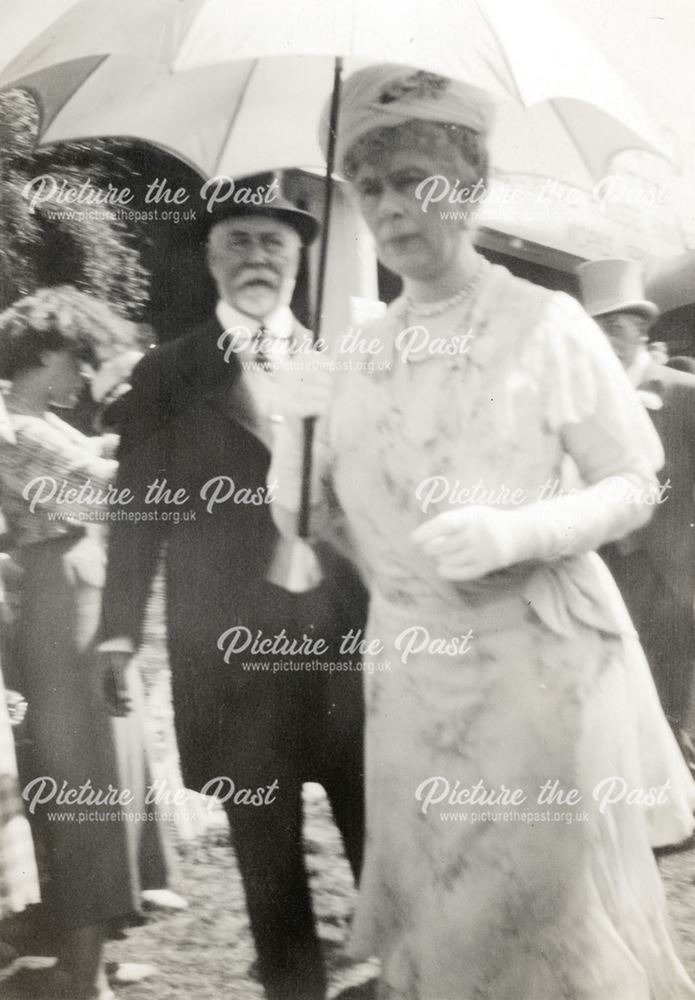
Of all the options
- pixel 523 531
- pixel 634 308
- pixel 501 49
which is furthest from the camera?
pixel 634 308

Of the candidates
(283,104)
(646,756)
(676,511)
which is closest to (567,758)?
(646,756)

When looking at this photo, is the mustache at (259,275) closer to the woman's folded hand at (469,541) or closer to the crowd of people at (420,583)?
the crowd of people at (420,583)

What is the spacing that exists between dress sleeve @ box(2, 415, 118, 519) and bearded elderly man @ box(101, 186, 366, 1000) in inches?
3.8

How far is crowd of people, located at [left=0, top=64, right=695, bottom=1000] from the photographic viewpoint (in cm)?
273

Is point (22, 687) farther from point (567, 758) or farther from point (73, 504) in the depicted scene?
point (567, 758)

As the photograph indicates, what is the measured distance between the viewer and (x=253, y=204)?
278cm

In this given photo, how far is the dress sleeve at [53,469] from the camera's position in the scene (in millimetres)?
2867

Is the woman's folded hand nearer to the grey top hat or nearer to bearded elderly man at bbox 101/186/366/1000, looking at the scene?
bearded elderly man at bbox 101/186/366/1000

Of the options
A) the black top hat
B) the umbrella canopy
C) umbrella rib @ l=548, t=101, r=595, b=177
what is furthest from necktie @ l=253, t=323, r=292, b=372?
umbrella rib @ l=548, t=101, r=595, b=177

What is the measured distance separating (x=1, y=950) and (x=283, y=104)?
255 centimetres

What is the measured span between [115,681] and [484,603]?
107cm

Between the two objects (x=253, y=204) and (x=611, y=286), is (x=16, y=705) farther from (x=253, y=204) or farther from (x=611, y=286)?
(x=611, y=286)

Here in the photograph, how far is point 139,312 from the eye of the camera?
2824mm

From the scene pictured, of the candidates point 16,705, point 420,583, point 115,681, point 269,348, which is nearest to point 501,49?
point 269,348
